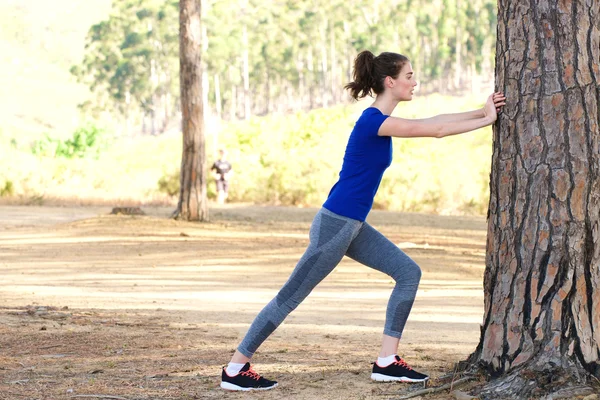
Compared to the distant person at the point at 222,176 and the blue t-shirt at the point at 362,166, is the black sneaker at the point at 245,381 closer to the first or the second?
the blue t-shirt at the point at 362,166

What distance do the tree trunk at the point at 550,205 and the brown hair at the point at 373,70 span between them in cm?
59

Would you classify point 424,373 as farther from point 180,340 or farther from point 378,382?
point 180,340

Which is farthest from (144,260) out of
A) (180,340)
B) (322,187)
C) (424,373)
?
(322,187)

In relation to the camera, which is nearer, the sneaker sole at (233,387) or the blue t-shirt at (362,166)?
the blue t-shirt at (362,166)

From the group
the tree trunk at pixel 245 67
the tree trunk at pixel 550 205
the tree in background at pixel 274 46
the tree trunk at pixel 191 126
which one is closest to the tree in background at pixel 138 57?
the tree in background at pixel 274 46

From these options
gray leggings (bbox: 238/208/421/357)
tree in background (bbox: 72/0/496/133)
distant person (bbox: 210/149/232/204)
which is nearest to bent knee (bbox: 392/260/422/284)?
gray leggings (bbox: 238/208/421/357)

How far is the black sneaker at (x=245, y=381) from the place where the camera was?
566 centimetres

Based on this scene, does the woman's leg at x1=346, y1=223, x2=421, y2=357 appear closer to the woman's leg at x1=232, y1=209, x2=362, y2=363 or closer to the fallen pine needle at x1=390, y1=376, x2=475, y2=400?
the woman's leg at x1=232, y1=209, x2=362, y2=363

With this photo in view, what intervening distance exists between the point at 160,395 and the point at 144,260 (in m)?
9.93

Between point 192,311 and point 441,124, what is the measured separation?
5112 millimetres

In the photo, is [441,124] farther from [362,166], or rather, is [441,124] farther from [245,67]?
[245,67]

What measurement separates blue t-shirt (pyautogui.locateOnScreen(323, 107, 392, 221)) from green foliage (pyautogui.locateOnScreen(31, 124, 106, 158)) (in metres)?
46.6

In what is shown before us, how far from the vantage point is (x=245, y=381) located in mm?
5660

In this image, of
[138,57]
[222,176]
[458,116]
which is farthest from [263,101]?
[458,116]
